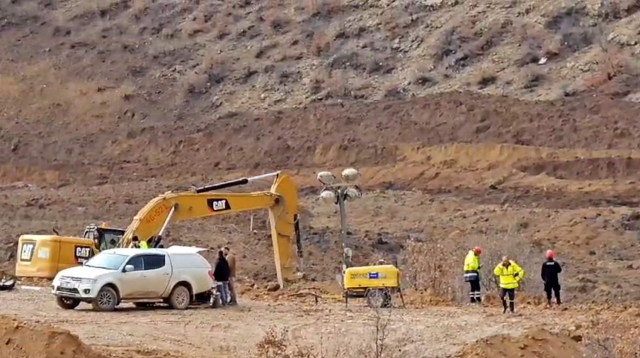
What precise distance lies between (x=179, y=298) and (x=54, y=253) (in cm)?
633

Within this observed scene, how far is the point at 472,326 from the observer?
71.4 ft

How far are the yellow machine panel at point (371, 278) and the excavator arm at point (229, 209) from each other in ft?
10.9

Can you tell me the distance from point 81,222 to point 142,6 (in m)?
25.1

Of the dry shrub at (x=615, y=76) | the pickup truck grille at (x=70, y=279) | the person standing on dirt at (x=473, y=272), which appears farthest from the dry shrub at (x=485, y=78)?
the pickup truck grille at (x=70, y=279)

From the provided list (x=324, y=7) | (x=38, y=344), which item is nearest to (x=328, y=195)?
(x=38, y=344)

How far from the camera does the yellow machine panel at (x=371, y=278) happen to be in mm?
25281

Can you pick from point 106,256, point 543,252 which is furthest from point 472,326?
point 543,252

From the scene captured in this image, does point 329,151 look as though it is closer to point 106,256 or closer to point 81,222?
point 81,222

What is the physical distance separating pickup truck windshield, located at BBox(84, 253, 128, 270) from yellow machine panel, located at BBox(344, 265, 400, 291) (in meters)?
4.62

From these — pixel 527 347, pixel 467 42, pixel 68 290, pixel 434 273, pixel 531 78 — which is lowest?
pixel 527 347

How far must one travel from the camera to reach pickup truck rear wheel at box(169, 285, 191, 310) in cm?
2502

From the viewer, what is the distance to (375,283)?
83.6 ft

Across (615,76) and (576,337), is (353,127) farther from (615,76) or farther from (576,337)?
(576,337)

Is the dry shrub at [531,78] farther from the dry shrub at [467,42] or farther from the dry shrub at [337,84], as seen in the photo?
the dry shrub at [337,84]
